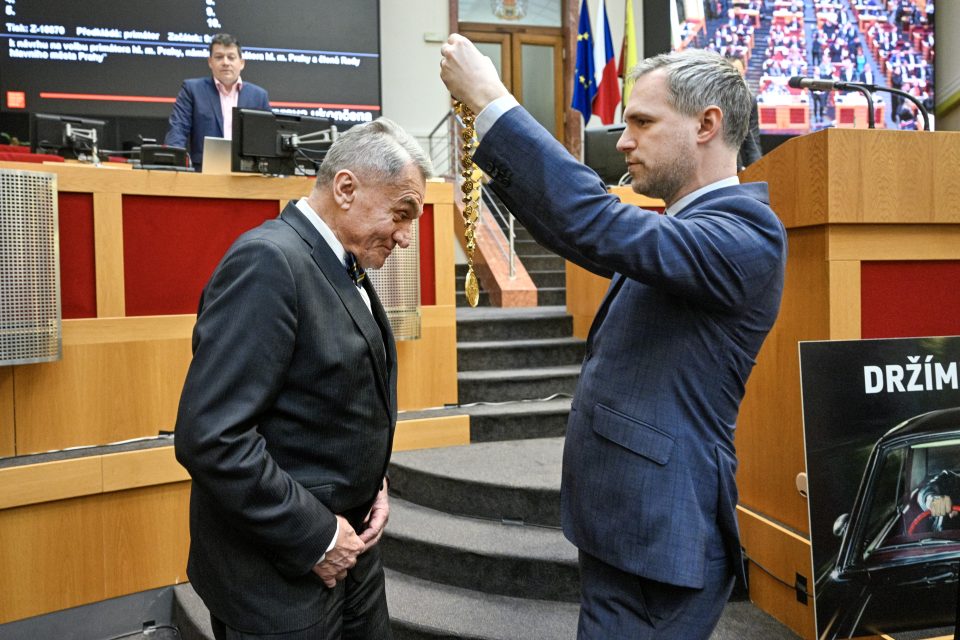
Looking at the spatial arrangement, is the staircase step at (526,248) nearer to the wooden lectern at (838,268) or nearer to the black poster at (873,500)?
the wooden lectern at (838,268)

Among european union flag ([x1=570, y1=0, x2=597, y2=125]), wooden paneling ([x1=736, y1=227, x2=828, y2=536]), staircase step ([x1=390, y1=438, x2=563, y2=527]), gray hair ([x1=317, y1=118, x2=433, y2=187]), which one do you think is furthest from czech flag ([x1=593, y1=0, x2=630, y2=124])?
gray hair ([x1=317, y1=118, x2=433, y2=187])

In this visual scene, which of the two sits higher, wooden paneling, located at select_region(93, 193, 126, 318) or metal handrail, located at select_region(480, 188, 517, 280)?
metal handrail, located at select_region(480, 188, 517, 280)

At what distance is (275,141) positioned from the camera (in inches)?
137

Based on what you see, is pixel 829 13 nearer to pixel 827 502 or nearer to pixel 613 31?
pixel 613 31

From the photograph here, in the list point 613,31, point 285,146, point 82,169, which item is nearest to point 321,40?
point 613,31

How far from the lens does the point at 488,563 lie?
277cm

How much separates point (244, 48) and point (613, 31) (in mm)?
4317

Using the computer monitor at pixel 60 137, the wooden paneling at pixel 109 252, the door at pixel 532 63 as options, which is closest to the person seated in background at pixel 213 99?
the computer monitor at pixel 60 137

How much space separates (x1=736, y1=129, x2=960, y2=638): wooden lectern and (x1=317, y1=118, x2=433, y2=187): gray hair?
49.1 inches

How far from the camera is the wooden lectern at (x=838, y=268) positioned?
7.06ft

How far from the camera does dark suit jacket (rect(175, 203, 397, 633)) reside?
131 centimetres

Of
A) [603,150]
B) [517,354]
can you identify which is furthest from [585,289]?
[603,150]

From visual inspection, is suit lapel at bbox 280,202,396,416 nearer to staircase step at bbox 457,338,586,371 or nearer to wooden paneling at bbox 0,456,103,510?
wooden paneling at bbox 0,456,103,510

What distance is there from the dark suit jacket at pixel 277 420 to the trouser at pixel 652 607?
1.60 feet
